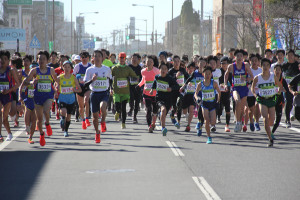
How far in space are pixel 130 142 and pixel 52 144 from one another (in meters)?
1.67

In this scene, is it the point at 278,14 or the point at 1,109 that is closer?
the point at 1,109

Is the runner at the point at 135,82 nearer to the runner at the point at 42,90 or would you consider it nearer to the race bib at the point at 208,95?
the race bib at the point at 208,95

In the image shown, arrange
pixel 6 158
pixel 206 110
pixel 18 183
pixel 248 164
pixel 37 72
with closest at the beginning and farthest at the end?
pixel 18 183 → pixel 248 164 → pixel 6 158 → pixel 37 72 → pixel 206 110

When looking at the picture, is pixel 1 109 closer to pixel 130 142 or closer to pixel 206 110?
pixel 130 142

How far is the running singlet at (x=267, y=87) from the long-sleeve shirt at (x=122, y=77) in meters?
4.26

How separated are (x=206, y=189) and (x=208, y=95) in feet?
17.5

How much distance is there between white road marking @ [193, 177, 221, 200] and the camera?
7.45 metres

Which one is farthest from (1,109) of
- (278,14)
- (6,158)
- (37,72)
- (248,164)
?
(278,14)

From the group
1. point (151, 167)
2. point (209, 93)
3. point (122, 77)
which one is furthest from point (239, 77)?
point (151, 167)

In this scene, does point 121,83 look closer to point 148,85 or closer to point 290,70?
point 148,85

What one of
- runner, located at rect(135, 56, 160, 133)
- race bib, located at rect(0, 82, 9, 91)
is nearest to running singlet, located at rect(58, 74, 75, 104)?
race bib, located at rect(0, 82, 9, 91)

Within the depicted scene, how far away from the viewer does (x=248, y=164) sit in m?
10.0

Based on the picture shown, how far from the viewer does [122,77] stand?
51.6 ft

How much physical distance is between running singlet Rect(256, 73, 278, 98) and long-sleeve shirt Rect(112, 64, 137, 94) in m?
4.26
